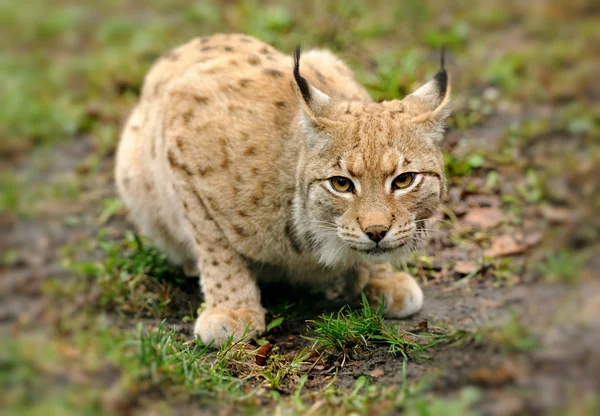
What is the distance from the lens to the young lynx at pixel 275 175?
4.47 m

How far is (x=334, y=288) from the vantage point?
591 centimetres

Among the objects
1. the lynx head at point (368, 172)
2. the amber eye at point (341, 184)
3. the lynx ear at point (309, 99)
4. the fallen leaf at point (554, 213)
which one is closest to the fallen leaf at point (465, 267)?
the fallen leaf at point (554, 213)

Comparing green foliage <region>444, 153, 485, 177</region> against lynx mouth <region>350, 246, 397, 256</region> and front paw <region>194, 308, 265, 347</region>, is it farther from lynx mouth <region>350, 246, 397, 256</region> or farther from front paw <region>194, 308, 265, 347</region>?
front paw <region>194, 308, 265, 347</region>

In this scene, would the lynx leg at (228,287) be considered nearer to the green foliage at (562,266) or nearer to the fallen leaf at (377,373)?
the fallen leaf at (377,373)

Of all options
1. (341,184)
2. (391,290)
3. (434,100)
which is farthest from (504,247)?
(341,184)

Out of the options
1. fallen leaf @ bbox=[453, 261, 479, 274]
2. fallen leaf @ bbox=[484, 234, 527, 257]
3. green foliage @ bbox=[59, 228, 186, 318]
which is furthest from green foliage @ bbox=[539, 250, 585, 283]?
green foliage @ bbox=[59, 228, 186, 318]

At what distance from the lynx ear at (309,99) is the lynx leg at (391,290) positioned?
4.46 feet

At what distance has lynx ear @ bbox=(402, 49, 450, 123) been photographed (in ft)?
15.3

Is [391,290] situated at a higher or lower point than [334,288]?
higher

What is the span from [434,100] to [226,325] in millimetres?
2103

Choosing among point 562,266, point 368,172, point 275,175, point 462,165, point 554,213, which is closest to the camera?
point 562,266

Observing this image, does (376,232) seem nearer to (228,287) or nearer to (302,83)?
(302,83)

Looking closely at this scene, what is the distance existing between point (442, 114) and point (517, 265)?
158 cm

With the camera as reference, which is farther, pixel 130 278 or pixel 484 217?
pixel 484 217
